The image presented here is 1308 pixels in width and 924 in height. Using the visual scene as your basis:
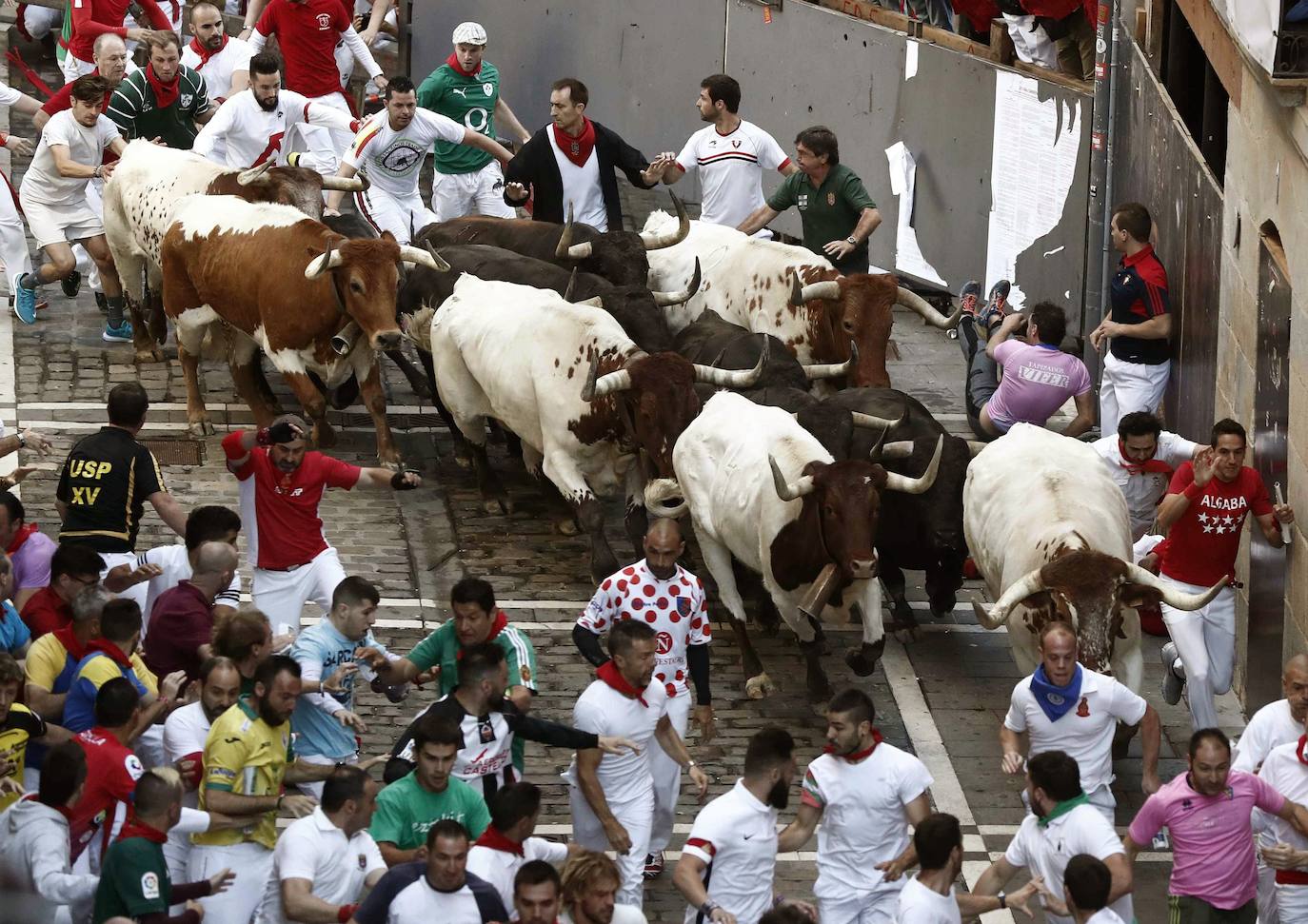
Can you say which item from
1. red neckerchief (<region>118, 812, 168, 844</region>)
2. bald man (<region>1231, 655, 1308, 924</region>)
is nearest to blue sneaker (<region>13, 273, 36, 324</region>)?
red neckerchief (<region>118, 812, 168, 844</region>)

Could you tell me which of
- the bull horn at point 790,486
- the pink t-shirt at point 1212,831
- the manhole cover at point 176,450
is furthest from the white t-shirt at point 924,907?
the manhole cover at point 176,450

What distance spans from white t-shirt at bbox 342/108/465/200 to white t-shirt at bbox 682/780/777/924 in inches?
376

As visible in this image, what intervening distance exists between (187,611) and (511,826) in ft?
7.86

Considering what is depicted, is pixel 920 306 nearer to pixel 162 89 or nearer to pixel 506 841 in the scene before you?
pixel 162 89

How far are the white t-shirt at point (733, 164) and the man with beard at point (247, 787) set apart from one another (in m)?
8.89

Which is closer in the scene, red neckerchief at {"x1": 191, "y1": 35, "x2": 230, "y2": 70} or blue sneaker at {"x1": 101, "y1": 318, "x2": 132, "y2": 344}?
blue sneaker at {"x1": 101, "y1": 318, "x2": 132, "y2": 344}

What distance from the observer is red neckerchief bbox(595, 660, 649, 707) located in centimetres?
997

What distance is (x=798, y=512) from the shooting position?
12391 millimetres

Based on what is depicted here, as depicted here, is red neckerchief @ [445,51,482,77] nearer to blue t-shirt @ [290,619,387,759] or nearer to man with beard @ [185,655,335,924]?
blue t-shirt @ [290,619,387,759]

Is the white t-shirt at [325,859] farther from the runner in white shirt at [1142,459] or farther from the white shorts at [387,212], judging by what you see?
the white shorts at [387,212]

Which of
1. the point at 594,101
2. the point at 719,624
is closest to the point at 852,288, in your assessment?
the point at 719,624

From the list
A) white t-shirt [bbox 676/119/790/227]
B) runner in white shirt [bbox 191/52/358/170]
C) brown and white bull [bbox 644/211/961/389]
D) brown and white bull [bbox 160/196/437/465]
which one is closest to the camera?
brown and white bull [bbox 644/211/961/389]

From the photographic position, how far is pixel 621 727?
996cm

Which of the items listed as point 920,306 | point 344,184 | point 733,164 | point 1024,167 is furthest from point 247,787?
point 1024,167
